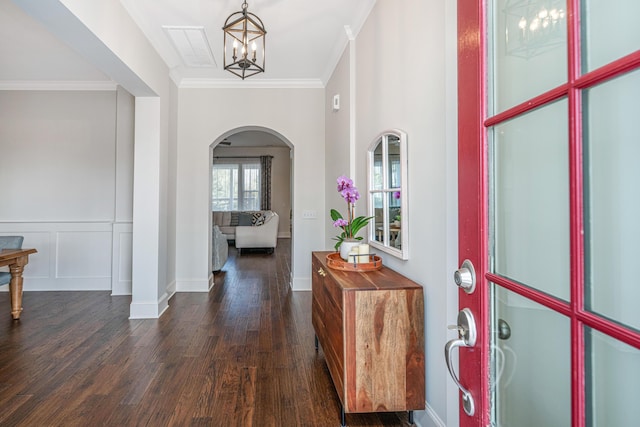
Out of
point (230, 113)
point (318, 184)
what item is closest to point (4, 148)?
point (230, 113)

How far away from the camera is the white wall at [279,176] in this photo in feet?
32.6

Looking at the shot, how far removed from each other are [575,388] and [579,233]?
25 cm

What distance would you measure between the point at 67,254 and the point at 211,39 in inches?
134

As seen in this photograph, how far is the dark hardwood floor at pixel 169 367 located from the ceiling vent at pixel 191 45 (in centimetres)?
276

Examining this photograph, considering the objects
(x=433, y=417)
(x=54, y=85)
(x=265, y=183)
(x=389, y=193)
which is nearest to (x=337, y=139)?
(x=389, y=193)

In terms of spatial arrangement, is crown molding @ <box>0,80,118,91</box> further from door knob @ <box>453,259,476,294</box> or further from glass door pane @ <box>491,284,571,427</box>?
glass door pane @ <box>491,284,571,427</box>

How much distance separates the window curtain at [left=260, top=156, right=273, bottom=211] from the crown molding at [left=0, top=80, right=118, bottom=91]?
18.2ft

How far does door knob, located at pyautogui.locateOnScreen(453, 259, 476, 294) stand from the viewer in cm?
74

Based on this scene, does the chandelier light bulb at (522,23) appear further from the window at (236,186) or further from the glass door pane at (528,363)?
the window at (236,186)

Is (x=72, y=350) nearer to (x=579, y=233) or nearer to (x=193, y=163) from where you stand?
(x=193, y=163)

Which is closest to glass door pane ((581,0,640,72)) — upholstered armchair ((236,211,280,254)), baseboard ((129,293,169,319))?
baseboard ((129,293,169,319))

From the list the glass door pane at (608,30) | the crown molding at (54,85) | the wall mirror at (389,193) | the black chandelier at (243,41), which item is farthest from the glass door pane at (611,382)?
the crown molding at (54,85)

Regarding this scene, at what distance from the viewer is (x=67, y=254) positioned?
14.1 ft

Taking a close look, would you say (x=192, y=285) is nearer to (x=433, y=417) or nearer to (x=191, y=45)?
(x=191, y=45)
